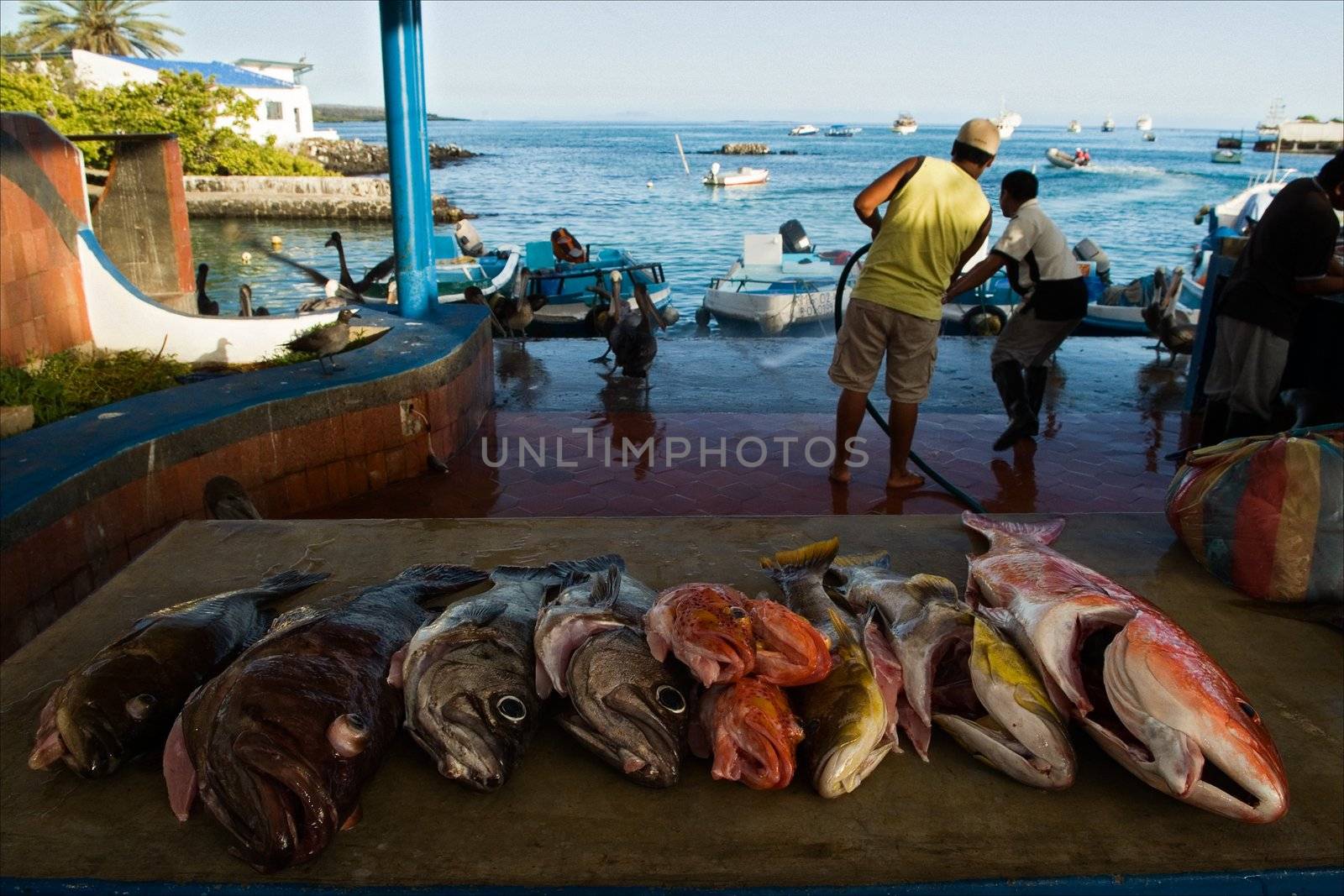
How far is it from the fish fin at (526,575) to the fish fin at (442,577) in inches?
5.2

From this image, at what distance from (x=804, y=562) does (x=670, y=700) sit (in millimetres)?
968

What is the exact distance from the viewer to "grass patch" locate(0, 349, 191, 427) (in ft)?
16.2

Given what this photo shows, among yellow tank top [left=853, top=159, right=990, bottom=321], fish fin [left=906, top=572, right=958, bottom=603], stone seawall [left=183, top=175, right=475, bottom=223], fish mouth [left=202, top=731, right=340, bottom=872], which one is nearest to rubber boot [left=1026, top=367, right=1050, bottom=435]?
yellow tank top [left=853, top=159, right=990, bottom=321]

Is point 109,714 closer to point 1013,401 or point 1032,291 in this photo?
point 1013,401

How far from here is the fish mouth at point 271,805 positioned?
175cm

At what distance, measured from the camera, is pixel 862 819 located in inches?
78.9

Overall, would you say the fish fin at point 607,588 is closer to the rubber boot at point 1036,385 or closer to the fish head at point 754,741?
the fish head at point 754,741

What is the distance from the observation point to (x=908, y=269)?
5.07 metres

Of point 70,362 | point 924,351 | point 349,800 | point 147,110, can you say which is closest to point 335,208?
point 147,110

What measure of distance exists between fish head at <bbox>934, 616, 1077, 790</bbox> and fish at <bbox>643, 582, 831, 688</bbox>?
13.9 inches

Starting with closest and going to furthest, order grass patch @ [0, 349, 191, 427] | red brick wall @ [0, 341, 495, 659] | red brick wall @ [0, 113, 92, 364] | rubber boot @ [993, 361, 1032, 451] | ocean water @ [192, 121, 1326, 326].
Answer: red brick wall @ [0, 341, 495, 659] < grass patch @ [0, 349, 191, 427] < red brick wall @ [0, 113, 92, 364] < rubber boot @ [993, 361, 1032, 451] < ocean water @ [192, 121, 1326, 326]

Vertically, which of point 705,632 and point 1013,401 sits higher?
point 705,632

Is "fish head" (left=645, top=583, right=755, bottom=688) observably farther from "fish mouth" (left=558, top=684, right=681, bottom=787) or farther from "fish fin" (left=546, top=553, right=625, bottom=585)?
"fish fin" (left=546, top=553, right=625, bottom=585)

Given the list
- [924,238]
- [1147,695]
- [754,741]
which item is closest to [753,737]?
[754,741]
